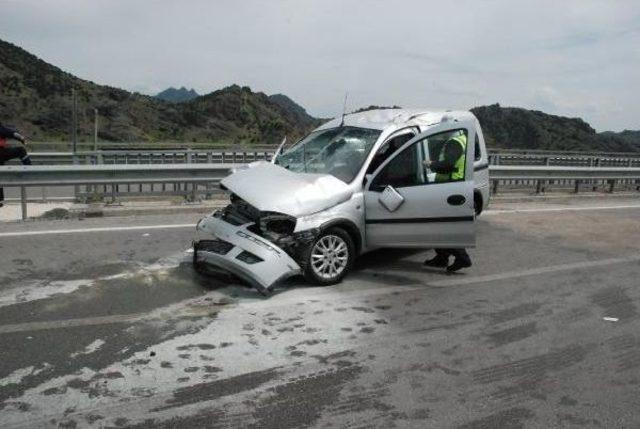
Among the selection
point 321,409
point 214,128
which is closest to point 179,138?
point 214,128

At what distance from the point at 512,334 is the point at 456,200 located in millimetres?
1889

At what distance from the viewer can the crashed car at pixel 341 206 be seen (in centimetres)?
615

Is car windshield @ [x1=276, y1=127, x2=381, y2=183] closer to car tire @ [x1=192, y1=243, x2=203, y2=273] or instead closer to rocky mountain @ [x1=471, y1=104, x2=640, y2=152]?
car tire @ [x1=192, y1=243, x2=203, y2=273]

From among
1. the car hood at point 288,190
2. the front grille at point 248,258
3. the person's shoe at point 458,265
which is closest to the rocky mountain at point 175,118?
the person's shoe at point 458,265

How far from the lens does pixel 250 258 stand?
6.01 metres

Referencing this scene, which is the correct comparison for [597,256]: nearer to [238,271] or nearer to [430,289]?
[430,289]

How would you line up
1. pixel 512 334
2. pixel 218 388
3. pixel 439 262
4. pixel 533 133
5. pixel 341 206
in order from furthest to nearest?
pixel 533 133 < pixel 439 262 < pixel 341 206 < pixel 512 334 < pixel 218 388

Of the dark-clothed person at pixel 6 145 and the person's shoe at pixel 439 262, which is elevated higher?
the dark-clothed person at pixel 6 145

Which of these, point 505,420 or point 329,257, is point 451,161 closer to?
point 329,257

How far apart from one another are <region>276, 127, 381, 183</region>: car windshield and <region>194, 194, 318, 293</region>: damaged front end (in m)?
0.99

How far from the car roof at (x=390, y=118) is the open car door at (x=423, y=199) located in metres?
0.59

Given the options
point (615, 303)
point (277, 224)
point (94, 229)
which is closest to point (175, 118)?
point (94, 229)

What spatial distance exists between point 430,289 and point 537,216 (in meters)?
6.18

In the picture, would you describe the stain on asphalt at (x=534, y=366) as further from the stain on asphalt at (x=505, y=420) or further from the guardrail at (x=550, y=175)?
the guardrail at (x=550, y=175)
